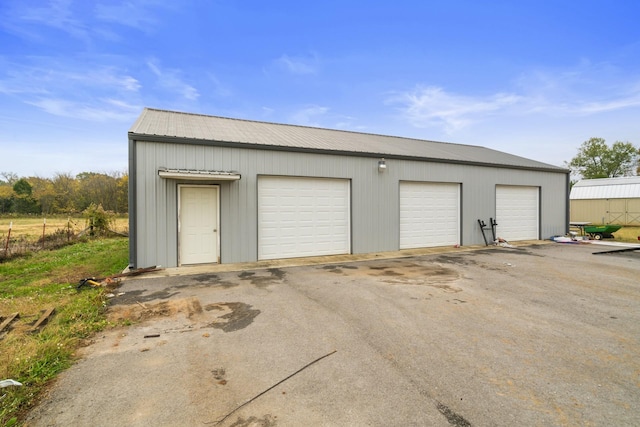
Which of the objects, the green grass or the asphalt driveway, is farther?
the green grass

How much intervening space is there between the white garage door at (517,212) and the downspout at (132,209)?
40.0 ft

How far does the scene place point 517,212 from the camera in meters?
12.5

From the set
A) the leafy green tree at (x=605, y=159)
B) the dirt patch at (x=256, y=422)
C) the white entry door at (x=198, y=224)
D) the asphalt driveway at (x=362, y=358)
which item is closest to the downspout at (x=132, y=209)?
the white entry door at (x=198, y=224)

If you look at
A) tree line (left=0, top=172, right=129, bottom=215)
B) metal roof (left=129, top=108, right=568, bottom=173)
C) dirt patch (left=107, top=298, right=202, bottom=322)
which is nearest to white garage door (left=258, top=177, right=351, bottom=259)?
metal roof (left=129, top=108, right=568, bottom=173)

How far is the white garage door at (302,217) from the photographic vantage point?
27.5ft

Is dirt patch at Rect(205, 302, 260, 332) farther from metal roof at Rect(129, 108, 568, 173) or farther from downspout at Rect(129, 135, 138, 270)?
metal roof at Rect(129, 108, 568, 173)

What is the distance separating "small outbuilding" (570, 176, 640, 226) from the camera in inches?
882

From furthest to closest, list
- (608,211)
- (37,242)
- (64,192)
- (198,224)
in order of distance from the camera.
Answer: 1. (64,192)
2. (608,211)
3. (37,242)
4. (198,224)

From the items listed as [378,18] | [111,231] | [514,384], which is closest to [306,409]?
[514,384]

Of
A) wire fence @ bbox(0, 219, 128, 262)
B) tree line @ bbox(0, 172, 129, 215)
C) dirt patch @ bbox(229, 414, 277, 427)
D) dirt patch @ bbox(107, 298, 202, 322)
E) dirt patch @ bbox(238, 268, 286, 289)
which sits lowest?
dirt patch @ bbox(107, 298, 202, 322)

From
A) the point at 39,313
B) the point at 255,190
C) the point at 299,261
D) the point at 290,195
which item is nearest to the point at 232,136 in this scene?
the point at 255,190

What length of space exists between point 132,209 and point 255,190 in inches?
112

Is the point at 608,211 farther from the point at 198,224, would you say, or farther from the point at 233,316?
the point at 233,316

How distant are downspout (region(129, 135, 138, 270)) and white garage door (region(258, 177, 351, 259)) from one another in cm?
287
